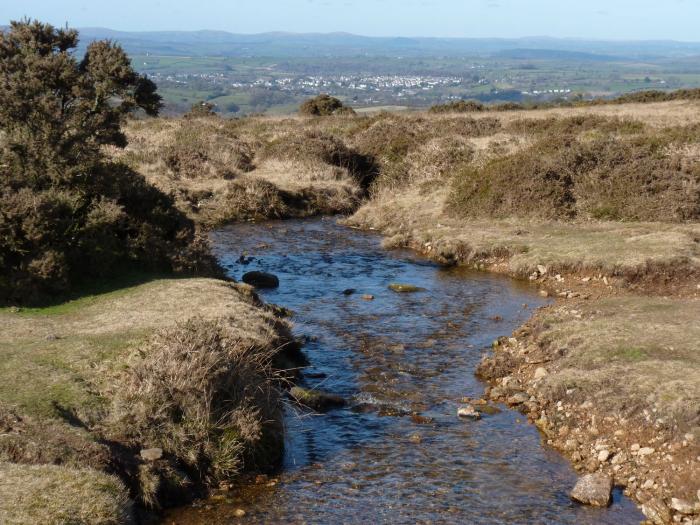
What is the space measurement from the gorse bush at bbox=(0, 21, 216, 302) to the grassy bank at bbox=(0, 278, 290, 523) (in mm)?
2243

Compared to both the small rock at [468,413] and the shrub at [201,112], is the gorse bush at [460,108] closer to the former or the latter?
the shrub at [201,112]

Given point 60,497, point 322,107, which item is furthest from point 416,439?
point 322,107

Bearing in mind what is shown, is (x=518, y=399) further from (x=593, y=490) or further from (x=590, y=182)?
(x=590, y=182)

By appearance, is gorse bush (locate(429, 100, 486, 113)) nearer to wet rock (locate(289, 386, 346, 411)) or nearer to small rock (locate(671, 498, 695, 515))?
wet rock (locate(289, 386, 346, 411))

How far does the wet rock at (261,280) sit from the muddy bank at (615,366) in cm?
713

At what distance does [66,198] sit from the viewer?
1866 centimetres

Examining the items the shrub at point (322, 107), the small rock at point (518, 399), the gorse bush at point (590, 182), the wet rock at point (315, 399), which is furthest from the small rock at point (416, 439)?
the shrub at point (322, 107)

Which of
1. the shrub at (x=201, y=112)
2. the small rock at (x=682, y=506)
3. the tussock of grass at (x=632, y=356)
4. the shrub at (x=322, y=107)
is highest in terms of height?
the shrub at (x=322, y=107)

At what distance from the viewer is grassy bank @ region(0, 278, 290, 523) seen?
1009cm

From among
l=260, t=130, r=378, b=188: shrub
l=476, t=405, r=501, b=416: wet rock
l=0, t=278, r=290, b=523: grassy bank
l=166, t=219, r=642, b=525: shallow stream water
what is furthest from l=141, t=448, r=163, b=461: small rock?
l=260, t=130, r=378, b=188: shrub

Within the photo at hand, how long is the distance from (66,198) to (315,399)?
835 cm

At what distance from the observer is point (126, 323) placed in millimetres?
15727

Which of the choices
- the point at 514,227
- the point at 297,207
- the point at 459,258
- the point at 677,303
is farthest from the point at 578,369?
the point at 297,207

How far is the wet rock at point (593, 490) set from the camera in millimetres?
11172
